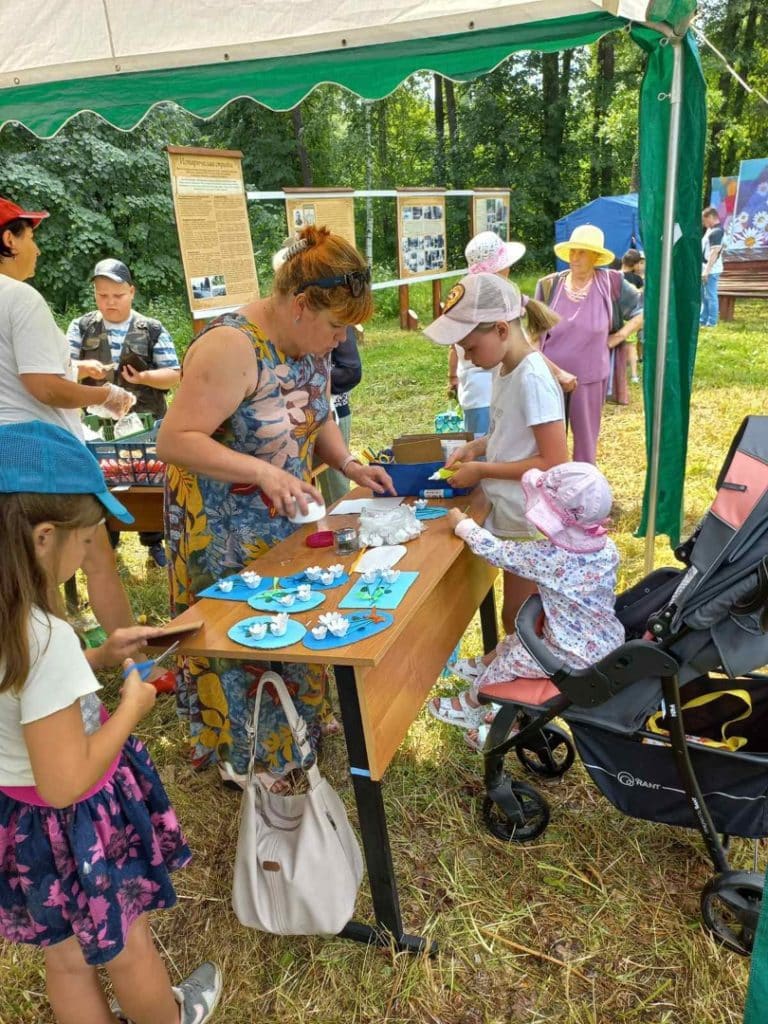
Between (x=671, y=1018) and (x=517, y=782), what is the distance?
71cm

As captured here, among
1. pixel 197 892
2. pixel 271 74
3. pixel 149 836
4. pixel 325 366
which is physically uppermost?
pixel 271 74

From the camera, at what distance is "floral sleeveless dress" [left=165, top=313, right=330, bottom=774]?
200 cm

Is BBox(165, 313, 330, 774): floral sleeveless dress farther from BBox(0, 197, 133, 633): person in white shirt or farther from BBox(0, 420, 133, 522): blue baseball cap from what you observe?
BBox(0, 420, 133, 522): blue baseball cap

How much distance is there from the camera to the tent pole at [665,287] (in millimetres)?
2896

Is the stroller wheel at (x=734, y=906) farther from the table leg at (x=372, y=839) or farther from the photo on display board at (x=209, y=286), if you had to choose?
the photo on display board at (x=209, y=286)

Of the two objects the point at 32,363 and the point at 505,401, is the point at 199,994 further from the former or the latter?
the point at 32,363

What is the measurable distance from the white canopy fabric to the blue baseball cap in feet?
8.00

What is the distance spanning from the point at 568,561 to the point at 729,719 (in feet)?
2.30

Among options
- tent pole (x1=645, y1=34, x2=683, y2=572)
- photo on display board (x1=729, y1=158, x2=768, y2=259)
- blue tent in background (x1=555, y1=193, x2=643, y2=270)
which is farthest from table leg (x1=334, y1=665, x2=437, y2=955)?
photo on display board (x1=729, y1=158, x2=768, y2=259)


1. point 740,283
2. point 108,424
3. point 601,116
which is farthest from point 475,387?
point 601,116

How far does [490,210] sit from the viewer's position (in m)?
11.6

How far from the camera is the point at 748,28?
68.3 ft

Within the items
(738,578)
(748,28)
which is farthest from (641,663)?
(748,28)

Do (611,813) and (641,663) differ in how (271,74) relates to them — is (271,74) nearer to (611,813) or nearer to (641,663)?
(641,663)
